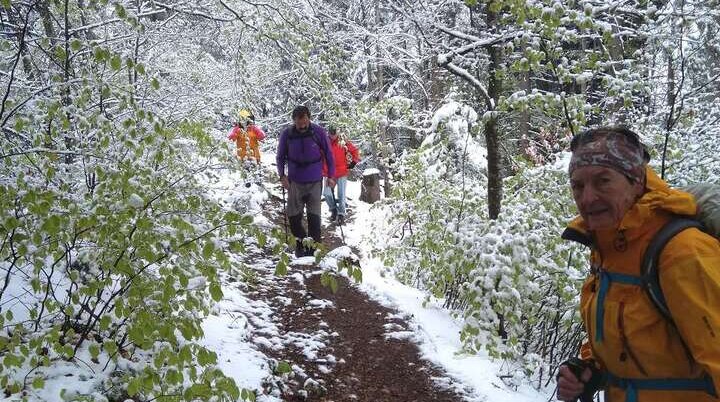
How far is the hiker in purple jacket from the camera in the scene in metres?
7.54

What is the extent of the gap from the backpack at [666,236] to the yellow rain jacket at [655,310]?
23 millimetres

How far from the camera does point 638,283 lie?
1798 millimetres

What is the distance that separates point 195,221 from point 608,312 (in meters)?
2.69

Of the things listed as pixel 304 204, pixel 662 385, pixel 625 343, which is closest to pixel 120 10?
pixel 625 343

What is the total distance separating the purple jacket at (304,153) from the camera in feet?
24.8

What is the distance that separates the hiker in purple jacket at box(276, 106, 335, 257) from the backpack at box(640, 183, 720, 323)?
231 inches

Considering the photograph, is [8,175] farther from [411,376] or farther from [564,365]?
[411,376]

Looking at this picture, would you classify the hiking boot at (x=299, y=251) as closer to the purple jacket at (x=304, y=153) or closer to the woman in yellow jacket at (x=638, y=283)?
the purple jacket at (x=304, y=153)

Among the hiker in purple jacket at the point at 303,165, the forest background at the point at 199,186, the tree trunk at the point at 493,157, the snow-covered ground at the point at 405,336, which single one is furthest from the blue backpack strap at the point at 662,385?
the hiker in purple jacket at the point at 303,165

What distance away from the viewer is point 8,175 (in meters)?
3.18

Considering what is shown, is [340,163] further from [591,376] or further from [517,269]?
[591,376]

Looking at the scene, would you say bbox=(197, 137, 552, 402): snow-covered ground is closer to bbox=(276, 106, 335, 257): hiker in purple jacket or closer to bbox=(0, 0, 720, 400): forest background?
bbox=(0, 0, 720, 400): forest background

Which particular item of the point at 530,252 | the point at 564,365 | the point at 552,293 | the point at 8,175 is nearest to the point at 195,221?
the point at 8,175

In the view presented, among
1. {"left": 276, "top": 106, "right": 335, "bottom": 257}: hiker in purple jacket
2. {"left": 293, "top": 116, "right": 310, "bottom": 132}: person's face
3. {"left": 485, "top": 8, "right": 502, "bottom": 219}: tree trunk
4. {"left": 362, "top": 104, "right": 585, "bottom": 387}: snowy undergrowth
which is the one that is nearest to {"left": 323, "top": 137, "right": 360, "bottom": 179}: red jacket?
{"left": 276, "top": 106, "right": 335, "bottom": 257}: hiker in purple jacket
